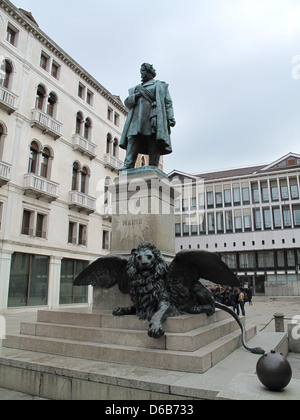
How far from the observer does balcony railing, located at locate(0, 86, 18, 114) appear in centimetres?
1723

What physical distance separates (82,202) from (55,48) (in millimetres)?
10752

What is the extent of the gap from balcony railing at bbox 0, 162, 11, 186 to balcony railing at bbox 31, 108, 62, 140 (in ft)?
11.7

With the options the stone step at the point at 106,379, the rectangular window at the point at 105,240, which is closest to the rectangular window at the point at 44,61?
the rectangular window at the point at 105,240

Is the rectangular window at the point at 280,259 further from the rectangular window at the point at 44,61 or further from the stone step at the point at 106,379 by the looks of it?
the stone step at the point at 106,379

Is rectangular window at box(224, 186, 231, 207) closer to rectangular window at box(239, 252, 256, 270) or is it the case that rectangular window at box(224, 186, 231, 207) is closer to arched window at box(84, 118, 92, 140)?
rectangular window at box(239, 252, 256, 270)

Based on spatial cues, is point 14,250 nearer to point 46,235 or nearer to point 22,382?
point 46,235

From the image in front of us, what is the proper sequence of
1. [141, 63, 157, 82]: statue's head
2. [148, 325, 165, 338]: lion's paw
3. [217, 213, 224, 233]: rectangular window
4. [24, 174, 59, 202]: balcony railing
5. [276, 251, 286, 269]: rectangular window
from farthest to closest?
[217, 213, 224, 233]: rectangular window
[276, 251, 286, 269]: rectangular window
[24, 174, 59, 202]: balcony railing
[141, 63, 157, 82]: statue's head
[148, 325, 165, 338]: lion's paw

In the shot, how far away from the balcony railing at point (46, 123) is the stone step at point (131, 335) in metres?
16.4

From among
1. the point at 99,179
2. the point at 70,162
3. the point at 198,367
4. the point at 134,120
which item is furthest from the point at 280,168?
the point at 198,367

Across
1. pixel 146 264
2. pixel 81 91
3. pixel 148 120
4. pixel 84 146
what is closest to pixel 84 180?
pixel 84 146

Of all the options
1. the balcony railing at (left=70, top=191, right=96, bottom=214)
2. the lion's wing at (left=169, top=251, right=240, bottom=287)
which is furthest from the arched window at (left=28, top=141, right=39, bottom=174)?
the lion's wing at (left=169, top=251, right=240, bottom=287)

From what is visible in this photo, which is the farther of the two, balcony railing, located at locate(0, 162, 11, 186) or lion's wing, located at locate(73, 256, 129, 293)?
balcony railing, located at locate(0, 162, 11, 186)

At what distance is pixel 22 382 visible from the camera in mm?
3969

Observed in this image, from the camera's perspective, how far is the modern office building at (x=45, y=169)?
57.4 feet
